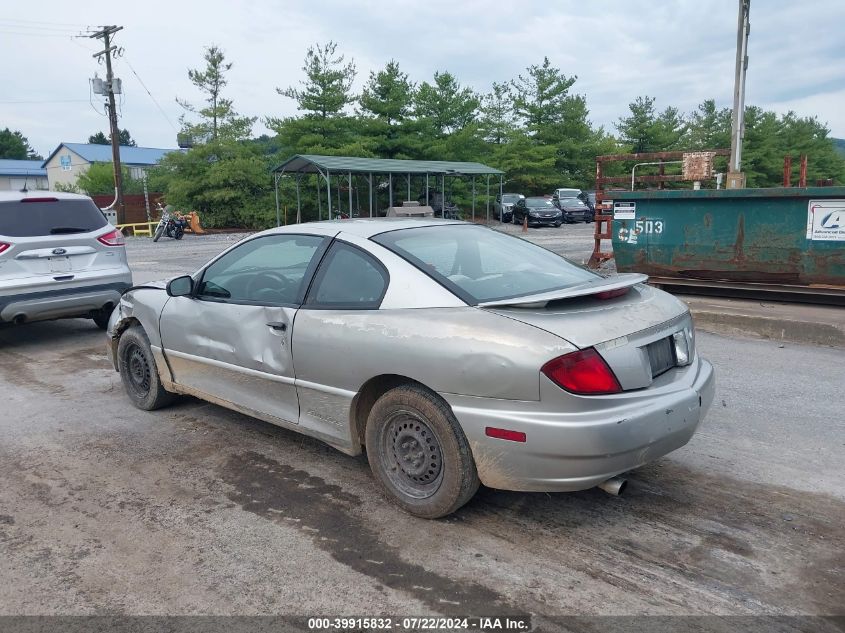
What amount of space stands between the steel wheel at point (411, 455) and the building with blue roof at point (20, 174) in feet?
291

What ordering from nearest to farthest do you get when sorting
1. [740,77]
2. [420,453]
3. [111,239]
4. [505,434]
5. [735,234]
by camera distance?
[505,434]
[420,453]
[111,239]
[735,234]
[740,77]

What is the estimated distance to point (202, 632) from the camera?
8.87 feet

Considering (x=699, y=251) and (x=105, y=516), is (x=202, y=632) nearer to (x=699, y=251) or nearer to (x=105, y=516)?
(x=105, y=516)

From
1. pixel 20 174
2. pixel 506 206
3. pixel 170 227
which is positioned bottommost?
pixel 170 227

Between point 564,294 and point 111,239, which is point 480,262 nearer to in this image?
point 564,294

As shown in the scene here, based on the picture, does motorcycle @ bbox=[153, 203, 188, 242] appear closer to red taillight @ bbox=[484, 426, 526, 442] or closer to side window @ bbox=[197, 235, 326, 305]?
side window @ bbox=[197, 235, 326, 305]

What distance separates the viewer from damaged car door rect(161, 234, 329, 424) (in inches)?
163

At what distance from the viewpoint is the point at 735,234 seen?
9.00m

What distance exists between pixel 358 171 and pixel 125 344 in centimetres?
2190

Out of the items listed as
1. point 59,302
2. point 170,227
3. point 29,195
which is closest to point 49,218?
point 29,195

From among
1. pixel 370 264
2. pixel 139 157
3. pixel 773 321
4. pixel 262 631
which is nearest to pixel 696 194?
pixel 773 321

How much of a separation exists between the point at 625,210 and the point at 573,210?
26.1m

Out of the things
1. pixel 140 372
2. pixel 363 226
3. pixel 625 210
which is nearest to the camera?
pixel 363 226

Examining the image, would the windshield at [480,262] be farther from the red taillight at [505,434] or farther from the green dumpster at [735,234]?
the green dumpster at [735,234]
